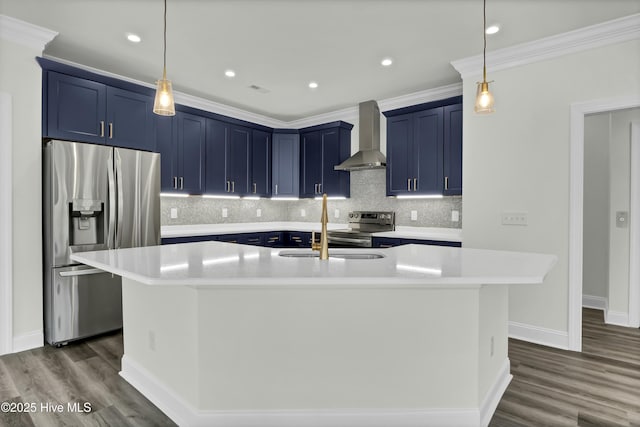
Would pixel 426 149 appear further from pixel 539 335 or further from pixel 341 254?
pixel 341 254

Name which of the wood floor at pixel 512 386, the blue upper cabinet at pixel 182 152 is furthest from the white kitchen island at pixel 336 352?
the blue upper cabinet at pixel 182 152

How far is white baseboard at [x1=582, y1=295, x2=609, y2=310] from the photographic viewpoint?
14.0 feet

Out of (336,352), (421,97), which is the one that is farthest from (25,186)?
(421,97)

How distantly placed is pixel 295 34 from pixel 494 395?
2.98 meters

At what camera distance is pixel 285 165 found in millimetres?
5680

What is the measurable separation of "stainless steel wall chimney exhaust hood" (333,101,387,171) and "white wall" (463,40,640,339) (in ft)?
4.54

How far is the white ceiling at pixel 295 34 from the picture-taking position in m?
2.59

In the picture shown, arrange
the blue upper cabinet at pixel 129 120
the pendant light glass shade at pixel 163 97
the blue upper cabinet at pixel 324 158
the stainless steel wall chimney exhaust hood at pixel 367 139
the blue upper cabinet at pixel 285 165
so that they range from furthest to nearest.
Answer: the blue upper cabinet at pixel 285 165 → the blue upper cabinet at pixel 324 158 → the stainless steel wall chimney exhaust hood at pixel 367 139 → the blue upper cabinet at pixel 129 120 → the pendant light glass shade at pixel 163 97

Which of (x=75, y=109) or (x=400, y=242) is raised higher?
(x=75, y=109)

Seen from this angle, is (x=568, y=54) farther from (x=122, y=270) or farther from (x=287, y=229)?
(x=287, y=229)

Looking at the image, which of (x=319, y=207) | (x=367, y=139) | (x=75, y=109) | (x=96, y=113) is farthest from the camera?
(x=319, y=207)

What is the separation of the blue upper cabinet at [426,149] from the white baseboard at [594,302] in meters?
2.20

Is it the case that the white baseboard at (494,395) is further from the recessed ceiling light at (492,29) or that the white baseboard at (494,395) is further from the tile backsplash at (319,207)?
the recessed ceiling light at (492,29)

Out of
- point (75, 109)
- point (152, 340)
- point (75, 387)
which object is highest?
point (75, 109)
